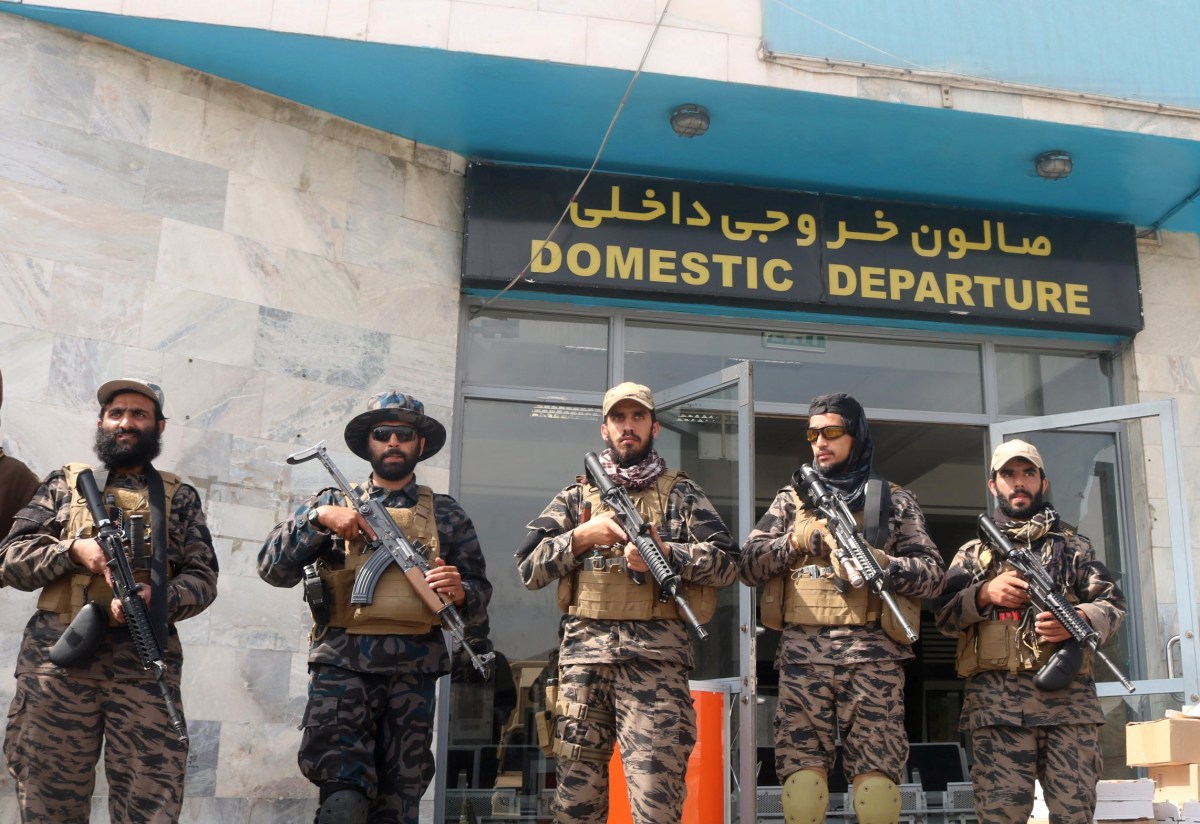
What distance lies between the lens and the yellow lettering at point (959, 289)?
791cm

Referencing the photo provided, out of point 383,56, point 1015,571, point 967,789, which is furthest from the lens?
point 967,789

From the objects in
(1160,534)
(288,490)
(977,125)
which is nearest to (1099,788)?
(1160,534)

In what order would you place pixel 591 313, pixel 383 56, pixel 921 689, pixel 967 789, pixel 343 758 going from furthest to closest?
pixel 921 689, pixel 967 789, pixel 591 313, pixel 383 56, pixel 343 758

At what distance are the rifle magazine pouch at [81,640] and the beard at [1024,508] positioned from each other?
3.95 m

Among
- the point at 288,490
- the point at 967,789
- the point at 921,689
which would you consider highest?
the point at 288,490

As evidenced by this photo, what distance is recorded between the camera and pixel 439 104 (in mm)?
6906

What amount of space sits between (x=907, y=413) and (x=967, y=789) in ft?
9.05

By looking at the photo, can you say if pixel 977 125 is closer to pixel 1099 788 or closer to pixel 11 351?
pixel 1099 788

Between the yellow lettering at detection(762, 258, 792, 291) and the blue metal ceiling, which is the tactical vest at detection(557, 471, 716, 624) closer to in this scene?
the blue metal ceiling

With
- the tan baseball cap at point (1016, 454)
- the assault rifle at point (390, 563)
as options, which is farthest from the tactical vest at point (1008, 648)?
the assault rifle at point (390, 563)

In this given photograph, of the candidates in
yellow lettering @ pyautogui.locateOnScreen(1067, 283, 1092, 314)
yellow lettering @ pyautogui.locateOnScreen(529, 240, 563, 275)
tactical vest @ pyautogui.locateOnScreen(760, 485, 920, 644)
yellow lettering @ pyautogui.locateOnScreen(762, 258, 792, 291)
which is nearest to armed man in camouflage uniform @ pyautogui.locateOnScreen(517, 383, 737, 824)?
tactical vest @ pyautogui.locateOnScreen(760, 485, 920, 644)

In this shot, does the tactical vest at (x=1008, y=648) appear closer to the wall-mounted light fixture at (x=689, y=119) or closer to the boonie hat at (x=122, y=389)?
the wall-mounted light fixture at (x=689, y=119)

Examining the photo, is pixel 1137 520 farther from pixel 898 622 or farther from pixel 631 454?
pixel 631 454

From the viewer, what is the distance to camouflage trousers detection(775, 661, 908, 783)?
482 centimetres
